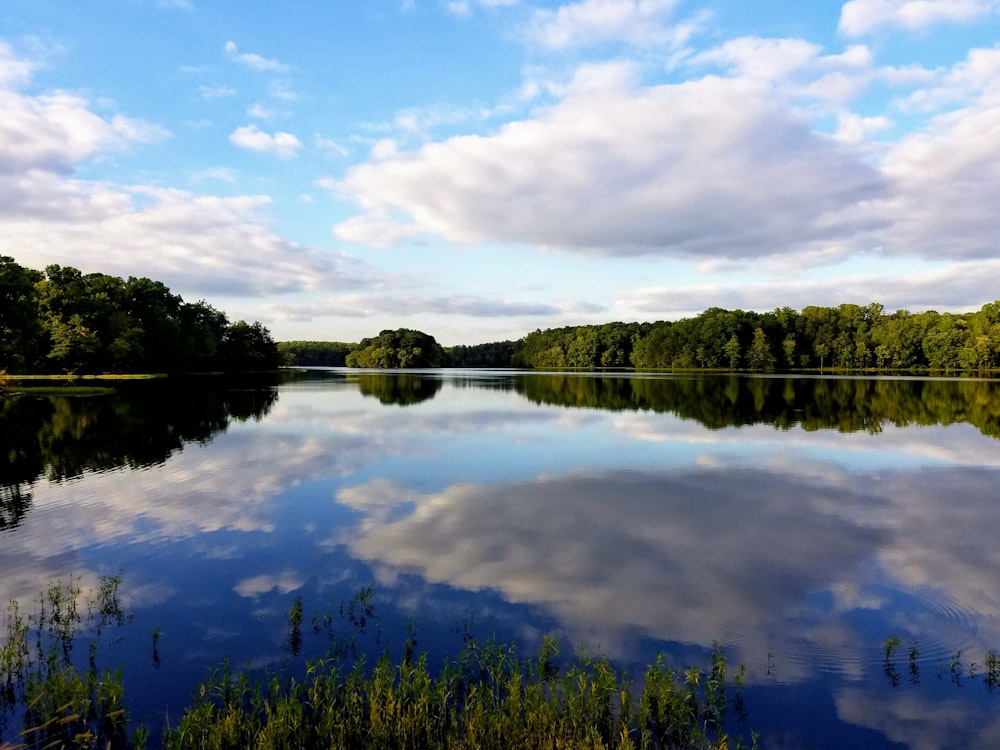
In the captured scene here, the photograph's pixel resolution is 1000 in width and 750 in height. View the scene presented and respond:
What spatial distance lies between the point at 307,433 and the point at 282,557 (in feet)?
66.3

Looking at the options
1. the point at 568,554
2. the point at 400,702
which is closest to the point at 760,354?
the point at 568,554

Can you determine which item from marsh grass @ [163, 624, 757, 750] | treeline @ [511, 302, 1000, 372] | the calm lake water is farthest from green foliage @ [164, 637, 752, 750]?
treeline @ [511, 302, 1000, 372]

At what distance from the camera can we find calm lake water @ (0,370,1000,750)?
834 centimetres

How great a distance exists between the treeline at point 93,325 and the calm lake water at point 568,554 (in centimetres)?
4329

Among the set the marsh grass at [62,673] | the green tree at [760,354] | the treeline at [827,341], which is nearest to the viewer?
the marsh grass at [62,673]

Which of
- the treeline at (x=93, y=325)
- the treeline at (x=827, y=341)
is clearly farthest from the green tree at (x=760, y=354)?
the treeline at (x=93, y=325)

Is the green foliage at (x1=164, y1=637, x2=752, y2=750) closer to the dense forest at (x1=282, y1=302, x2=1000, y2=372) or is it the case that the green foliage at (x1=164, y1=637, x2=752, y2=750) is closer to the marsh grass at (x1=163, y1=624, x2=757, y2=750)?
the marsh grass at (x1=163, y1=624, x2=757, y2=750)

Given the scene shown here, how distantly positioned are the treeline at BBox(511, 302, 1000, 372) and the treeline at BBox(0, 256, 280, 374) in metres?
118

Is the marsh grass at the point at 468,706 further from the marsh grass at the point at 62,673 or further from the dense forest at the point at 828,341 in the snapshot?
the dense forest at the point at 828,341

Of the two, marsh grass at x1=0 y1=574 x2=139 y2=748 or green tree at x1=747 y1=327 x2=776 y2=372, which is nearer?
marsh grass at x1=0 y1=574 x2=139 y2=748

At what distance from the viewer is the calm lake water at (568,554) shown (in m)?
8.34

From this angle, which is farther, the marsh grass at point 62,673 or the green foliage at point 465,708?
the marsh grass at point 62,673

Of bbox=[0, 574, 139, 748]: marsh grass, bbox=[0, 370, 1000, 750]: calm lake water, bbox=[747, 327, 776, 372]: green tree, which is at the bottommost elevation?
bbox=[0, 370, 1000, 750]: calm lake water

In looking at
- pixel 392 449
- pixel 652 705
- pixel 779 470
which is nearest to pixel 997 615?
pixel 652 705
